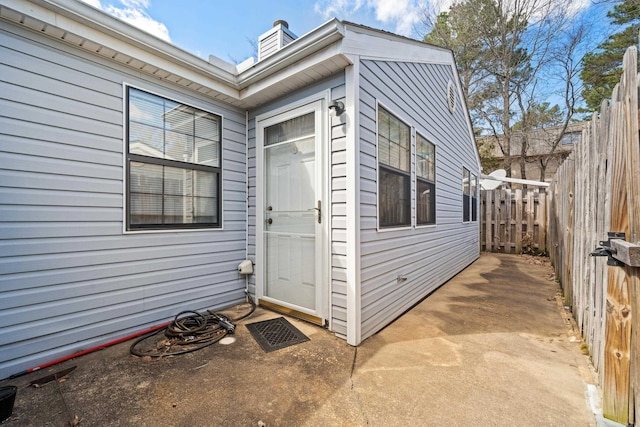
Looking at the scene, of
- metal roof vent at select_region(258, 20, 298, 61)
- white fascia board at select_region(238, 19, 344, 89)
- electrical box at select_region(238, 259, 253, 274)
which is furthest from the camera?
metal roof vent at select_region(258, 20, 298, 61)

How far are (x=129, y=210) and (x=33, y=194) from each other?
632 millimetres

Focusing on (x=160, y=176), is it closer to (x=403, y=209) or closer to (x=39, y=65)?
(x=39, y=65)

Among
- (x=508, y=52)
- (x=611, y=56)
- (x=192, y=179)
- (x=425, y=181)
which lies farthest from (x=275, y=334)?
(x=611, y=56)

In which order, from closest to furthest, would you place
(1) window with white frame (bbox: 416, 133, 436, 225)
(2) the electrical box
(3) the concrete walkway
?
(3) the concrete walkway → (2) the electrical box → (1) window with white frame (bbox: 416, 133, 436, 225)

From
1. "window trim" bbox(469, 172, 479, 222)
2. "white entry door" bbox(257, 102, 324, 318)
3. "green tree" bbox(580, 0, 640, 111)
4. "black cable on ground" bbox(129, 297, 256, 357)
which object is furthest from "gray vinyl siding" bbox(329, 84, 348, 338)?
"green tree" bbox(580, 0, 640, 111)

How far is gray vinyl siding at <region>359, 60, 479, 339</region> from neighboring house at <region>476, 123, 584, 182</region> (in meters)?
9.18

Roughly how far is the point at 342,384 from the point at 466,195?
595cm

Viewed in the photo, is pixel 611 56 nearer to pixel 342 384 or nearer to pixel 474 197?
pixel 474 197

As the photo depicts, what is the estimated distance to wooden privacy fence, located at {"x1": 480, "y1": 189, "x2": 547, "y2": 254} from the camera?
759cm

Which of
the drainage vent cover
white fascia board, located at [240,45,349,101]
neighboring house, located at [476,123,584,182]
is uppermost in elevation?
neighboring house, located at [476,123,584,182]

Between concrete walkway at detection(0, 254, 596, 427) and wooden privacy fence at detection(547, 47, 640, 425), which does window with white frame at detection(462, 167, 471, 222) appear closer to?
concrete walkway at detection(0, 254, 596, 427)

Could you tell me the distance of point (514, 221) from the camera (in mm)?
7945

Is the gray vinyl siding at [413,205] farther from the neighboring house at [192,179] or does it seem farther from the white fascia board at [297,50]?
the white fascia board at [297,50]

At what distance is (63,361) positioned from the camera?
85.7 inches
